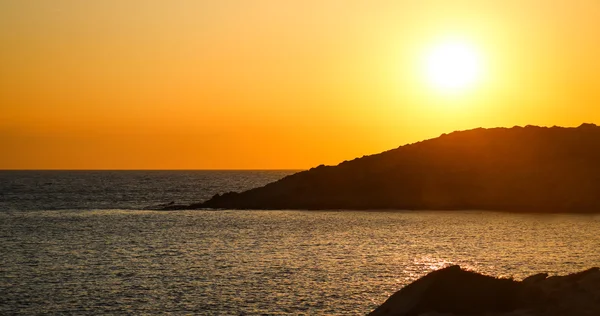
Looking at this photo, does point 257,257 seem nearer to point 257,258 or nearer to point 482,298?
point 257,258

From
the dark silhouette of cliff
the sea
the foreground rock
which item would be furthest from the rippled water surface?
the dark silhouette of cliff

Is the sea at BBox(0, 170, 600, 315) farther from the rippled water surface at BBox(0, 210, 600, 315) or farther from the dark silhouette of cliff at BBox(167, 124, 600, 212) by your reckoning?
the dark silhouette of cliff at BBox(167, 124, 600, 212)

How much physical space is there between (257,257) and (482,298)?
35.8 m

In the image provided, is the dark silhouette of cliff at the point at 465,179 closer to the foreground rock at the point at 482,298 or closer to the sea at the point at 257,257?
the sea at the point at 257,257

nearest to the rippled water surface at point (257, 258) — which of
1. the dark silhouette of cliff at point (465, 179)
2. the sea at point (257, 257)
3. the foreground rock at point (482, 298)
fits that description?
the sea at point (257, 257)

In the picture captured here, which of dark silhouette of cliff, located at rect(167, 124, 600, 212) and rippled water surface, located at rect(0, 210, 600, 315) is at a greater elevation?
dark silhouette of cliff, located at rect(167, 124, 600, 212)

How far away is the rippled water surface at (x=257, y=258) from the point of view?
145 feet

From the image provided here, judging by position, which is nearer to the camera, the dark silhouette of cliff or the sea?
the sea

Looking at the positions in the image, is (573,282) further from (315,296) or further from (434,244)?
(434,244)

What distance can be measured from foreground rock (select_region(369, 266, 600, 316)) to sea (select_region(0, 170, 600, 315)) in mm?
10346

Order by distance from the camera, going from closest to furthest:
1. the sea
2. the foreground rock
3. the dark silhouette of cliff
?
1. the foreground rock
2. the sea
3. the dark silhouette of cliff

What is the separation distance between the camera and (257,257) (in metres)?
64.0

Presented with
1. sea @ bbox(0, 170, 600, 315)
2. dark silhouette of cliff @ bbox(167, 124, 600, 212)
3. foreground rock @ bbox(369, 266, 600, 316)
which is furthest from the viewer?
dark silhouette of cliff @ bbox(167, 124, 600, 212)

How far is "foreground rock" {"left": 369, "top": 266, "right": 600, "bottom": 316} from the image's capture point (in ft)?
97.0
